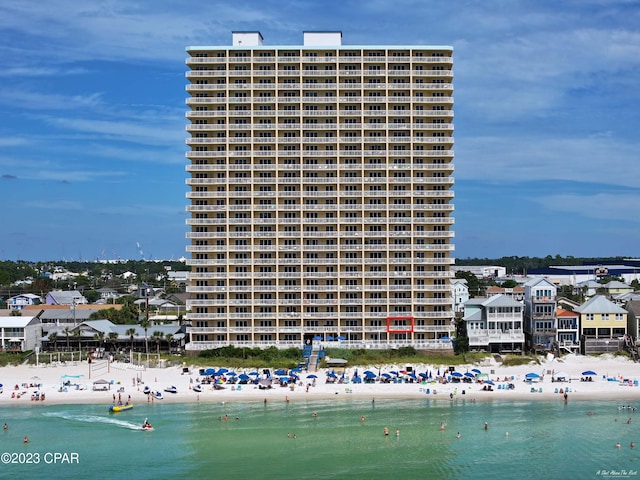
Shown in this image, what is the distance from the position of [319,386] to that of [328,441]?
708 inches

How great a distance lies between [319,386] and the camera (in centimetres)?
7781

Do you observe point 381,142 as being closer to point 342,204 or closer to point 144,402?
point 342,204

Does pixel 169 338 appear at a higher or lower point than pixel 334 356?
higher

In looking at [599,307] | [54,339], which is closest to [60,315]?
[54,339]

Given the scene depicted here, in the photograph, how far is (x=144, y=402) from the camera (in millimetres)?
73625

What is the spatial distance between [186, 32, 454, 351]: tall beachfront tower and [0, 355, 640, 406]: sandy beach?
932 centimetres

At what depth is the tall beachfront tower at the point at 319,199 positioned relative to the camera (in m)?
91.8

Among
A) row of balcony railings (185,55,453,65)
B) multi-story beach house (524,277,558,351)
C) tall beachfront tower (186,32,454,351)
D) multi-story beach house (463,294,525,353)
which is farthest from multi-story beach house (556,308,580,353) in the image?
row of balcony railings (185,55,453,65)

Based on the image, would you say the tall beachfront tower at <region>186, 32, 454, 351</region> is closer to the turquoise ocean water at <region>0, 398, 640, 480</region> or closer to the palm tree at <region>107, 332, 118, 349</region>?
the palm tree at <region>107, 332, 118, 349</region>

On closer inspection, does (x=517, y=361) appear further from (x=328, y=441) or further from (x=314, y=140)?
(x=314, y=140)

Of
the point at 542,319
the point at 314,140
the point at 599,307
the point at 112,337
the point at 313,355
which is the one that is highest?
the point at 314,140

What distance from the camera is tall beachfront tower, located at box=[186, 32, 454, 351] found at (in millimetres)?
91812

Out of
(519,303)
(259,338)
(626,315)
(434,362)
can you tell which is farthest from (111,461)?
(626,315)

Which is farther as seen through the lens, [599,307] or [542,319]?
[599,307]
